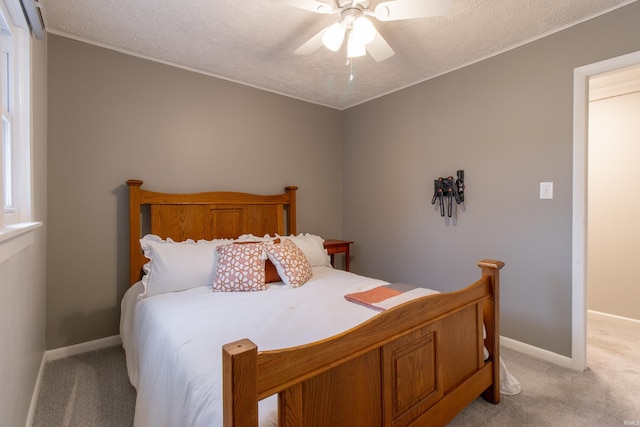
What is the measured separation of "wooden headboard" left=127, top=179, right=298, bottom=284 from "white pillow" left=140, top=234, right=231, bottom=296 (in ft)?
0.97

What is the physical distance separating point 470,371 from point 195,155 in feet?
8.68

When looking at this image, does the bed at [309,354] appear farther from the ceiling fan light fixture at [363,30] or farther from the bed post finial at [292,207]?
the ceiling fan light fixture at [363,30]

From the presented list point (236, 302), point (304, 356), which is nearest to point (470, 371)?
point (304, 356)

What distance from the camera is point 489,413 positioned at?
1.69 m

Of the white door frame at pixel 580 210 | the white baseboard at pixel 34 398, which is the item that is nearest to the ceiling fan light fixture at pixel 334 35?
the white door frame at pixel 580 210

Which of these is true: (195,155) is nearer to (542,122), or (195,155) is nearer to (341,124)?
(341,124)

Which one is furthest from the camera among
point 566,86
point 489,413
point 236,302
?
point 566,86

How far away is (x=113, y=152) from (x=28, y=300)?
127 cm

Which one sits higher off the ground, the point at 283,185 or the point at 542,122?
the point at 542,122

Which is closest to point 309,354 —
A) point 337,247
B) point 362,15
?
point 362,15

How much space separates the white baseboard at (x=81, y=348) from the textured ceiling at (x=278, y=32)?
7.56 ft

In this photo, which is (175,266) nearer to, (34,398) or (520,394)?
(34,398)

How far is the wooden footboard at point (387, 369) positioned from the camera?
79 centimetres

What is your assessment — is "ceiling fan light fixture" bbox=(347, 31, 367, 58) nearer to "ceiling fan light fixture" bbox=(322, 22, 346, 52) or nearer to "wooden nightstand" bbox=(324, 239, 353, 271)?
"ceiling fan light fixture" bbox=(322, 22, 346, 52)
